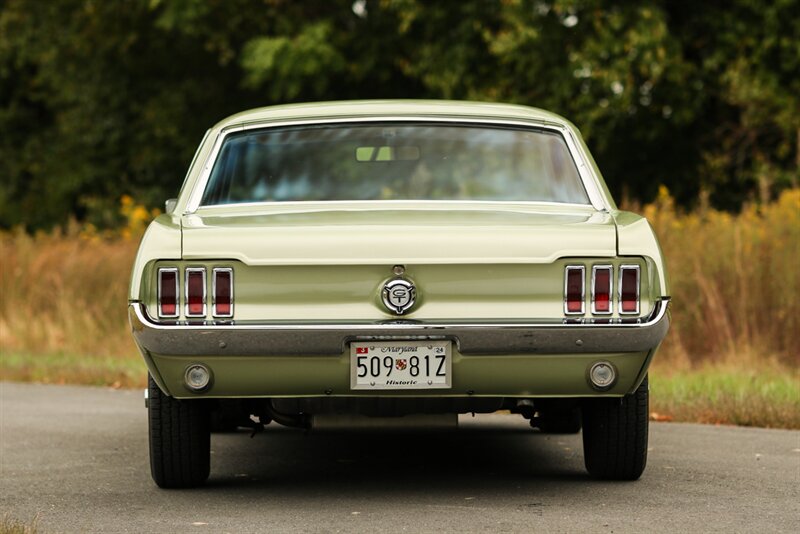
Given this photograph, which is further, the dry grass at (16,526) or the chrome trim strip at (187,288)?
the chrome trim strip at (187,288)

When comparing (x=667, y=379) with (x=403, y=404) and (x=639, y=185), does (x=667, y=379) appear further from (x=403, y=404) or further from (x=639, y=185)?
(x=639, y=185)

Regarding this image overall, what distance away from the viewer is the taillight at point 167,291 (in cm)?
550

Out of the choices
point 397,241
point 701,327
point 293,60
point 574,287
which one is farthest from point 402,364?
point 293,60

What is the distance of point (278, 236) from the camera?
5.59 m

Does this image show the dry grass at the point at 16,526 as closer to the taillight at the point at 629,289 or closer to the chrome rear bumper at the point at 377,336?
the chrome rear bumper at the point at 377,336

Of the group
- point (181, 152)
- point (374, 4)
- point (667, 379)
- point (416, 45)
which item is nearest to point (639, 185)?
point (416, 45)

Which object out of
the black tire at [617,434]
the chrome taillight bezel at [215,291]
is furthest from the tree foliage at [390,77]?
the chrome taillight bezel at [215,291]

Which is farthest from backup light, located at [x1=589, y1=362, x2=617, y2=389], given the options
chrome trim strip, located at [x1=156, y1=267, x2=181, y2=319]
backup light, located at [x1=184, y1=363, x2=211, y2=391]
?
chrome trim strip, located at [x1=156, y1=267, x2=181, y2=319]

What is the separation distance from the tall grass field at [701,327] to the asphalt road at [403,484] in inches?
46.4

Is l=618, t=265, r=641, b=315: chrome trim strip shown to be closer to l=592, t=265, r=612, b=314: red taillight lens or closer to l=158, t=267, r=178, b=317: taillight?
l=592, t=265, r=612, b=314: red taillight lens

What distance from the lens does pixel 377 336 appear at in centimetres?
548

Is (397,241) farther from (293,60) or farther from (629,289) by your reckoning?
(293,60)

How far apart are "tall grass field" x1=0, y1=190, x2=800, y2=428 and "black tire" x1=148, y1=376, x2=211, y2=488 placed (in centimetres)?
402

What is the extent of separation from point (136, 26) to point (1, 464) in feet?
75.7
